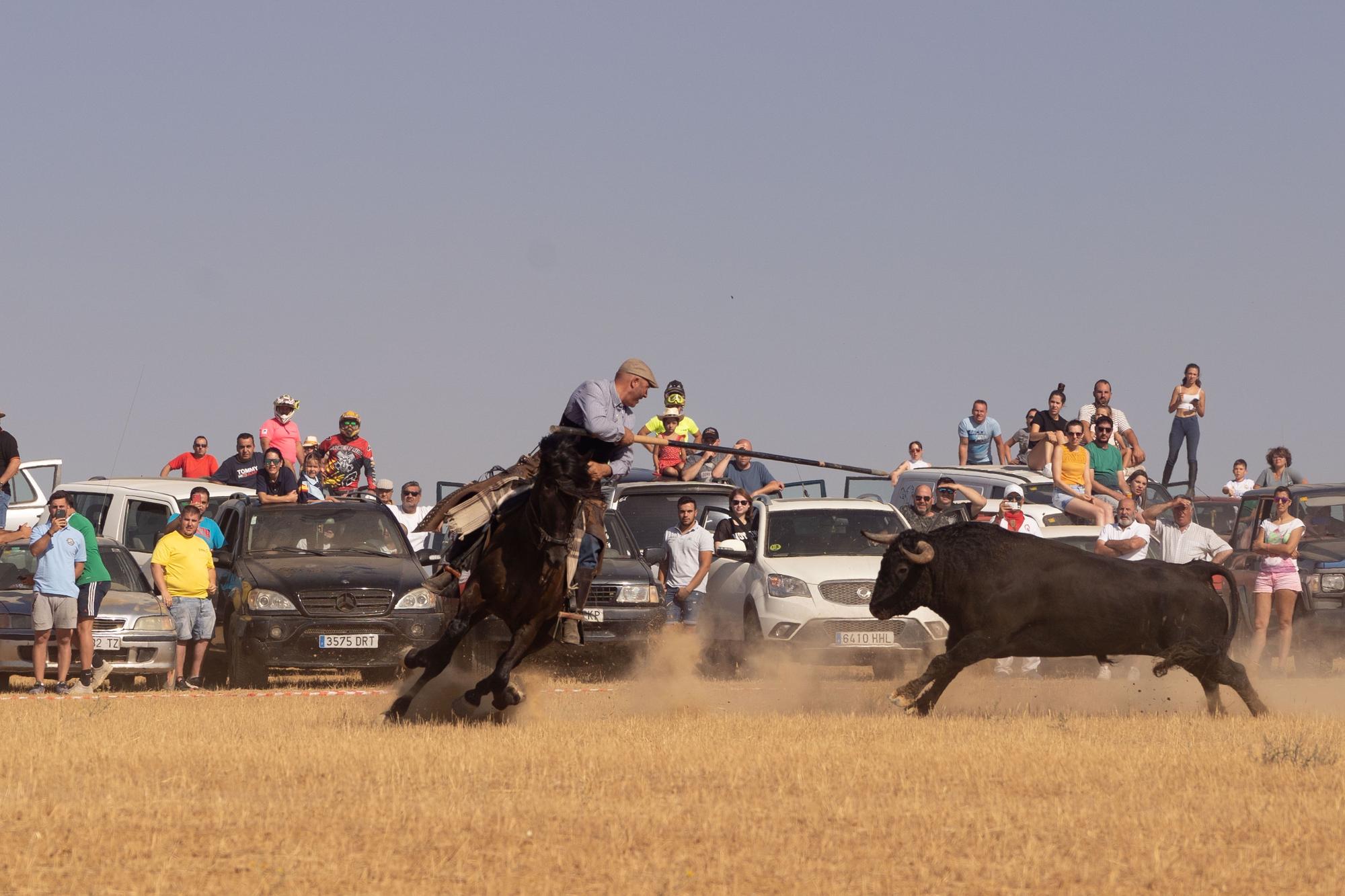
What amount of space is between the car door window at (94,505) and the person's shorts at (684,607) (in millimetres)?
6251

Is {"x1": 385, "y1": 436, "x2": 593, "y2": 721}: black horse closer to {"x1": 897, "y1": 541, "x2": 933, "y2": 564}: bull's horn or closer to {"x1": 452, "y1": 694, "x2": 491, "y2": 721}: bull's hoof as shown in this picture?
{"x1": 452, "y1": 694, "x2": 491, "y2": 721}: bull's hoof

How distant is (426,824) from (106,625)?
35.0 feet

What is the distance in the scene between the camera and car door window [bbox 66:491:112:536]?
873 inches

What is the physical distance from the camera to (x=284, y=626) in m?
18.9

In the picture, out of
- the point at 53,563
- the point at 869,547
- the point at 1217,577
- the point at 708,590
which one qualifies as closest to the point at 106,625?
the point at 53,563

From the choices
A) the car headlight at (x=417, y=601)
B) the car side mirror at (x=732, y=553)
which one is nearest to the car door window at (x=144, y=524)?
the car headlight at (x=417, y=601)

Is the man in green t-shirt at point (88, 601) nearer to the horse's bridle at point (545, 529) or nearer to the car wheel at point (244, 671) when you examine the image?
the car wheel at point (244, 671)

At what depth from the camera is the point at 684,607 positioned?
2131cm

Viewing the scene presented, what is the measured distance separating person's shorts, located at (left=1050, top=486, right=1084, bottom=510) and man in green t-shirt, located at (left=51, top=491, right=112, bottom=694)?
10372mm

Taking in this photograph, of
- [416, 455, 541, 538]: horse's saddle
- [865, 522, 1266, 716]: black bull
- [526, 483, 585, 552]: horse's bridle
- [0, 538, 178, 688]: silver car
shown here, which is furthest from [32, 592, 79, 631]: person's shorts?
[865, 522, 1266, 716]: black bull

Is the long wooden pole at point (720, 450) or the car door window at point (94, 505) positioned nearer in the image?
the long wooden pole at point (720, 450)

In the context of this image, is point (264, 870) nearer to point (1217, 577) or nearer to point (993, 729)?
point (993, 729)

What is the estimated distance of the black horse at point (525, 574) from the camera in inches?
508

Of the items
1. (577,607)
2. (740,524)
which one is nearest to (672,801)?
(577,607)
